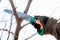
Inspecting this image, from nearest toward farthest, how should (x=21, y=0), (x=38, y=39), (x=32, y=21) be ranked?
(x=32, y=21), (x=38, y=39), (x=21, y=0)

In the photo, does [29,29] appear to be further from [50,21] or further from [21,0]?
[50,21]

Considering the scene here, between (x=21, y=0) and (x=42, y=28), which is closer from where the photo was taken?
(x=42, y=28)

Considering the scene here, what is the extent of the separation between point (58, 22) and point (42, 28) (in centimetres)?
9

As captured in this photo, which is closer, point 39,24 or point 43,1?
point 39,24

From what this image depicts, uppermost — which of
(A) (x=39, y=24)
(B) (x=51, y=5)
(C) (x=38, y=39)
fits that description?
(A) (x=39, y=24)

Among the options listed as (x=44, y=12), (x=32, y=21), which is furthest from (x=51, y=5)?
(x=32, y=21)

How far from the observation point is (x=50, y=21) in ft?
1.98

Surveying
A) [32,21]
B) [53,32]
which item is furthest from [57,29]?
[32,21]

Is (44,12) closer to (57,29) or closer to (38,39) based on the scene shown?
(38,39)

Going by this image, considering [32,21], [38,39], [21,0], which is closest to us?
[32,21]

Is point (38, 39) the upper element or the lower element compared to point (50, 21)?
lower

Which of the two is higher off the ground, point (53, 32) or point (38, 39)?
point (53, 32)

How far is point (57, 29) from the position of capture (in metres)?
0.57

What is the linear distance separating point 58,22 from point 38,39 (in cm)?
48
